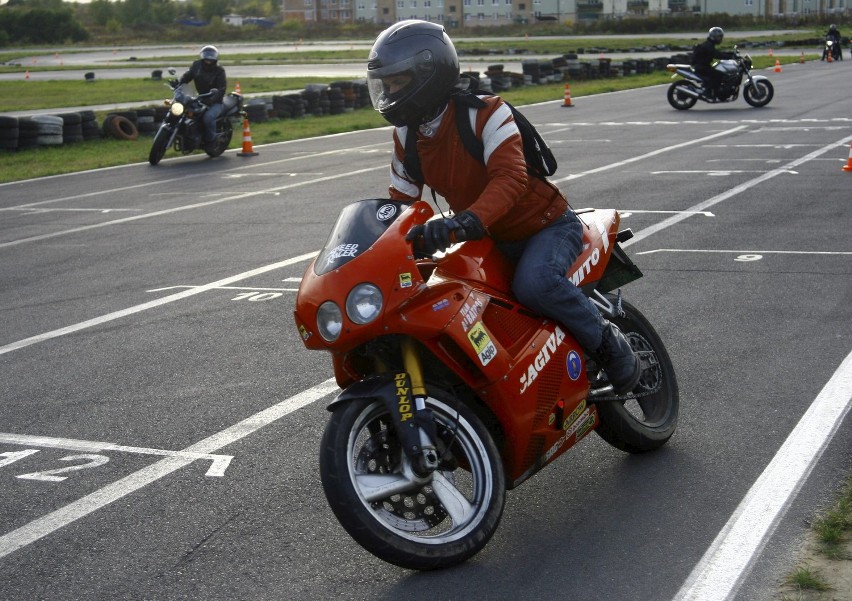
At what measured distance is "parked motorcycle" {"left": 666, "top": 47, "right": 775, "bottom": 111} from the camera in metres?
28.5

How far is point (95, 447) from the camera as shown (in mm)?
6066

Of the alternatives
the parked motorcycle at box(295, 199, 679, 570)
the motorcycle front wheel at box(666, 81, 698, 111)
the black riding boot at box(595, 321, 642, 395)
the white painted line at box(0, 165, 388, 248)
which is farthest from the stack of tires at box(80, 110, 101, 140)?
the parked motorcycle at box(295, 199, 679, 570)

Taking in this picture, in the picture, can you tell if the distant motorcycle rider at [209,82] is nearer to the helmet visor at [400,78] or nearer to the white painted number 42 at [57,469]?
the white painted number 42 at [57,469]

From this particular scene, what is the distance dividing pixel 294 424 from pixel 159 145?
52.3 feet

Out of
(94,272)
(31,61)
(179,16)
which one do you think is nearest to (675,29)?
(31,61)

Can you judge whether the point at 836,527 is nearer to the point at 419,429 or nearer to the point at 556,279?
the point at 556,279

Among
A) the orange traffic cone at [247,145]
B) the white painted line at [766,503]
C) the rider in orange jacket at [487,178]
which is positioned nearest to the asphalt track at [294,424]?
the white painted line at [766,503]

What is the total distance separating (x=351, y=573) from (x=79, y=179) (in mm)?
16320

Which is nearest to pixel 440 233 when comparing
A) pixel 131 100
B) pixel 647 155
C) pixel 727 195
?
pixel 727 195

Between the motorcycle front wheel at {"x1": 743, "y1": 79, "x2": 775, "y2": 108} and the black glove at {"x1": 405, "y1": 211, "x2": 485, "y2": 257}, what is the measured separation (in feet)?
83.8

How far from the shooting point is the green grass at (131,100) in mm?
22219

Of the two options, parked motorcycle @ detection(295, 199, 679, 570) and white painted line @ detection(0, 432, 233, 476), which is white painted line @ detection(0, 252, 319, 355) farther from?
parked motorcycle @ detection(295, 199, 679, 570)

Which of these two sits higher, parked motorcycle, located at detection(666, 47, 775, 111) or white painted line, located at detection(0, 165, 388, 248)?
parked motorcycle, located at detection(666, 47, 775, 111)

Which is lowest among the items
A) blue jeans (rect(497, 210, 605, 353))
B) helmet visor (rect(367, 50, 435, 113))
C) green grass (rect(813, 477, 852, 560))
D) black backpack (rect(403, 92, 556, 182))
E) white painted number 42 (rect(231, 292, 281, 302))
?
white painted number 42 (rect(231, 292, 281, 302))
